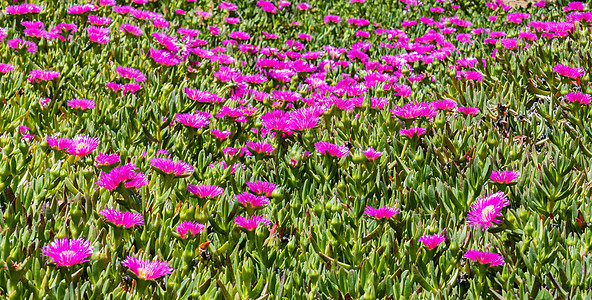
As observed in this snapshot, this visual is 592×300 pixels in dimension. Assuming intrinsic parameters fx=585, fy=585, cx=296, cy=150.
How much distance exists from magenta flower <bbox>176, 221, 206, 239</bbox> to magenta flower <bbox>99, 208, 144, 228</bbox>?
0.10 m

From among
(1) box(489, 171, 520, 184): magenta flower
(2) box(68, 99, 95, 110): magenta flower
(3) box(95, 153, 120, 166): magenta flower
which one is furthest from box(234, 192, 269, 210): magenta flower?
(2) box(68, 99, 95, 110): magenta flower

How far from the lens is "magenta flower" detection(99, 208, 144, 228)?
143cm

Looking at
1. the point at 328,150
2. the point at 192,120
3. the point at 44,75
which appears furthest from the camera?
the point at 44,75

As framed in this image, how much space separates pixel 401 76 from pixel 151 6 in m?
2.18

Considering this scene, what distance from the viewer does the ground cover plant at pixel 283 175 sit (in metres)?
1.38

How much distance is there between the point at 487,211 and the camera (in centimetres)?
153

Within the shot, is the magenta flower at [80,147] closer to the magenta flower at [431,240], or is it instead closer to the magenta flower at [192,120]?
the magenta flower at [192,120]

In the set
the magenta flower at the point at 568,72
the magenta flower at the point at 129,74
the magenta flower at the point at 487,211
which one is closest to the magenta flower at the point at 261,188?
the magenta flower at the point at 487,211

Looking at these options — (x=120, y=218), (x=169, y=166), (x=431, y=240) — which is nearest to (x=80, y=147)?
(x=169, y=166)

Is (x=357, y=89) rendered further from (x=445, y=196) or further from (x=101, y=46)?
(x=101, y=46)

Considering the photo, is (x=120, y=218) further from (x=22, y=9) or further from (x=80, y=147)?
(x=22, y=9)

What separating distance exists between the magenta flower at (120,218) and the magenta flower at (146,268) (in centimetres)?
16

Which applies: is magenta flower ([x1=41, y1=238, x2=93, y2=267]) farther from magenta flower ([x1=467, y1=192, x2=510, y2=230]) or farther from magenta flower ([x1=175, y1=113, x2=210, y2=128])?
magenta flower ([x1=467, y1=192, x2=510, y2=230])

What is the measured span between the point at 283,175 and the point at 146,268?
2.60 ft
